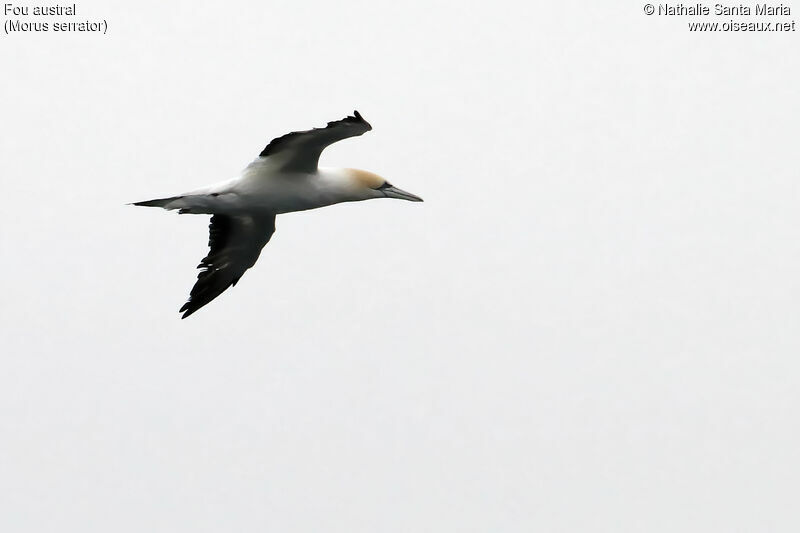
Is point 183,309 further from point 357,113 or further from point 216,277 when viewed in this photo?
point 357,113

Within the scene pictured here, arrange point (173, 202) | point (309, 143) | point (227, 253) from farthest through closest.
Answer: point (227, 253) < point (173, 202) < point (309, 143)

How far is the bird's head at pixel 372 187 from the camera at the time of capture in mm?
17109

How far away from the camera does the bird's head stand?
17.1 meters

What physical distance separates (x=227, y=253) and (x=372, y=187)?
2328 mm

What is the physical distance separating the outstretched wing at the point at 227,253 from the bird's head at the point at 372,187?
4.80ft

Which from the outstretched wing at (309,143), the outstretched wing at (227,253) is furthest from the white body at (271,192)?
the outstretched wing at (227,253)

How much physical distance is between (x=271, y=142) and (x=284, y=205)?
114 centimetres

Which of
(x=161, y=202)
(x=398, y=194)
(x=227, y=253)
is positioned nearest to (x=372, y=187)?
(x=398, y=194)

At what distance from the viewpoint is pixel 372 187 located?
17.2 meters

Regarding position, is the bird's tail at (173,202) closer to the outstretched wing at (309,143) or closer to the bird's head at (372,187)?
the outstretched wing at (309,143)

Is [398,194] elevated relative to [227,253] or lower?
elevated

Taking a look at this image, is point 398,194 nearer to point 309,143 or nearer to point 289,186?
point 289,186

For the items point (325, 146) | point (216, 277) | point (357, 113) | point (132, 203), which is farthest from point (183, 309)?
point (357, 113)

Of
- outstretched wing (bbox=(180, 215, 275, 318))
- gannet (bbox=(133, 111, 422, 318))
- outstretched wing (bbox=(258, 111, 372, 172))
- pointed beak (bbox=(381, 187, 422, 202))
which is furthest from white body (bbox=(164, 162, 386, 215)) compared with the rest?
outstretched wing (bbox=(180, 215, 275, 318))
